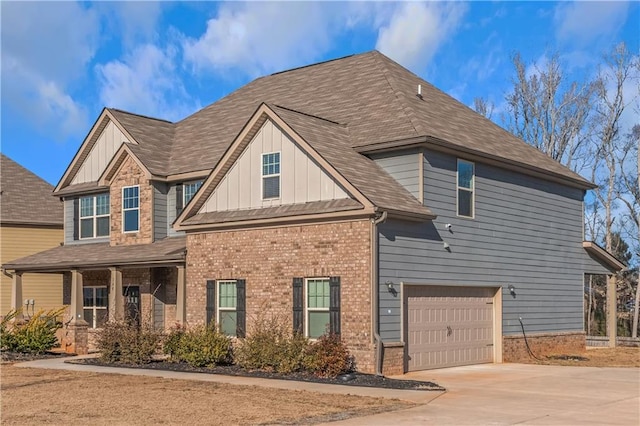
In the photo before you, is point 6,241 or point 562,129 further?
point 562,129

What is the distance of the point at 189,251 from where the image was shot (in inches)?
925

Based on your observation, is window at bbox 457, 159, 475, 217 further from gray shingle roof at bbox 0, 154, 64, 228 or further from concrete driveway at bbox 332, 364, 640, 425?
gray shingle roof at bbox 0, 154, 64, 228

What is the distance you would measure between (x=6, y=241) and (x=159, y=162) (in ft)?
35.3

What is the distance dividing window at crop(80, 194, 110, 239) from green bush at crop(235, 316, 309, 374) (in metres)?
10.7

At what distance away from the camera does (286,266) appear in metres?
20.8

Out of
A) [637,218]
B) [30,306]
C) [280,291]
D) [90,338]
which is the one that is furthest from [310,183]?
[637,218]

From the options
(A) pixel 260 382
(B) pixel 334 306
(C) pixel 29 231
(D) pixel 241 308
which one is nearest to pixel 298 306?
(B) pixel 334 306

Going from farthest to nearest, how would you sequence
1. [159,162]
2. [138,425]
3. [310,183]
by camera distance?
1. [159,162]
2. [310,183]
3. [138,425]

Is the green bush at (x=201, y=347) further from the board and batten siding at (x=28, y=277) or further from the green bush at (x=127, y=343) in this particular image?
the board and batten siding at (x=28, y=277)

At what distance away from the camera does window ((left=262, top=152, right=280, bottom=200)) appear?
21531 mm

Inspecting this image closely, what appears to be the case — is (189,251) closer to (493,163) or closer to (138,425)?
(493,163)

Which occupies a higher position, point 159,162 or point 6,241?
point 159,162

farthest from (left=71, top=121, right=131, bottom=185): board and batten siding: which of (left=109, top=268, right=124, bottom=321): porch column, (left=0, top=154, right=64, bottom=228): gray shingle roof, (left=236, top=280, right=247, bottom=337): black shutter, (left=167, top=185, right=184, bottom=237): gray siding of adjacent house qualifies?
(left=236, top=280, right=247, bottom=337): black shutter

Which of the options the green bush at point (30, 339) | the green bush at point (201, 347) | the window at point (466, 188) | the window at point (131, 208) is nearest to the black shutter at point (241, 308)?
the green bush at point (201, 347)
